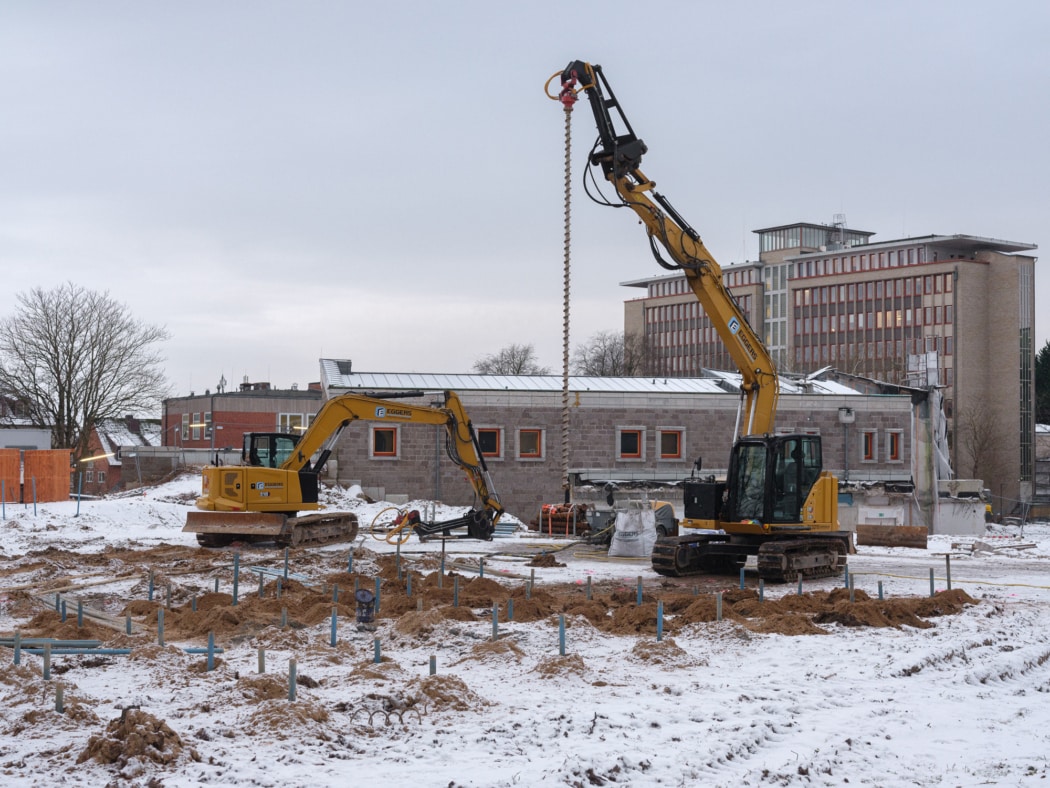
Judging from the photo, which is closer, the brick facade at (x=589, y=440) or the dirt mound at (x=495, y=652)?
the dirt mound at (x=495, y=652)

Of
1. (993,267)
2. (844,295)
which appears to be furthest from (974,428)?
(844,295)

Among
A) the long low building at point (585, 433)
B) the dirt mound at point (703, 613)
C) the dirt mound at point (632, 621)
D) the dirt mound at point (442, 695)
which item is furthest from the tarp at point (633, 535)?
the dirt mound at point (442, 695)

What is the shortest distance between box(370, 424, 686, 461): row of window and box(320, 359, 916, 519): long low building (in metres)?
0.04

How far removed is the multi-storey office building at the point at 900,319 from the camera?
357 ft

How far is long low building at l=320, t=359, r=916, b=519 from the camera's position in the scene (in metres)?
41.6

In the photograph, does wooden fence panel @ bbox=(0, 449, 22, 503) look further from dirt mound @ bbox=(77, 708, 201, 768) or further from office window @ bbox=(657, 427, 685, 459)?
dirt mound @ bbox=(77, 708, 201, 768)

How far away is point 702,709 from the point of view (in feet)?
36.8

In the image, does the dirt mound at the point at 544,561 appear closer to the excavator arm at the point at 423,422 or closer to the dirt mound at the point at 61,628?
the excavator arm at the point at 423,422

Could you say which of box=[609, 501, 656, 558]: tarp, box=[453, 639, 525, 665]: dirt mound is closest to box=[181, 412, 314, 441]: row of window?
box=[609, 501, 656, 558]: tarp

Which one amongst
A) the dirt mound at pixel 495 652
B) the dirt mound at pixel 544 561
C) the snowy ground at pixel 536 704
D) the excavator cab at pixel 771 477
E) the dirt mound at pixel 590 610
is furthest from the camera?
the dirt mound at pixel 544 561

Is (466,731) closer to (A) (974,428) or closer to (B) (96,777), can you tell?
(B) (96,777)

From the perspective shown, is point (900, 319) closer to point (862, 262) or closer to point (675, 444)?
point (862, 262)

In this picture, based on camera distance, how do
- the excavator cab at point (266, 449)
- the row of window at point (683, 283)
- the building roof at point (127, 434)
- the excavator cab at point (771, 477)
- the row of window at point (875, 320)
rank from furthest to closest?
the row of window at point (683, 283), the row of window at point (875, 320), the building roof at point (127, 434), the excavator cab at point (266, 449), the excavator cab at point (771, 477)

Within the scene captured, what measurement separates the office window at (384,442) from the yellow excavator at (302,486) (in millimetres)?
11676
